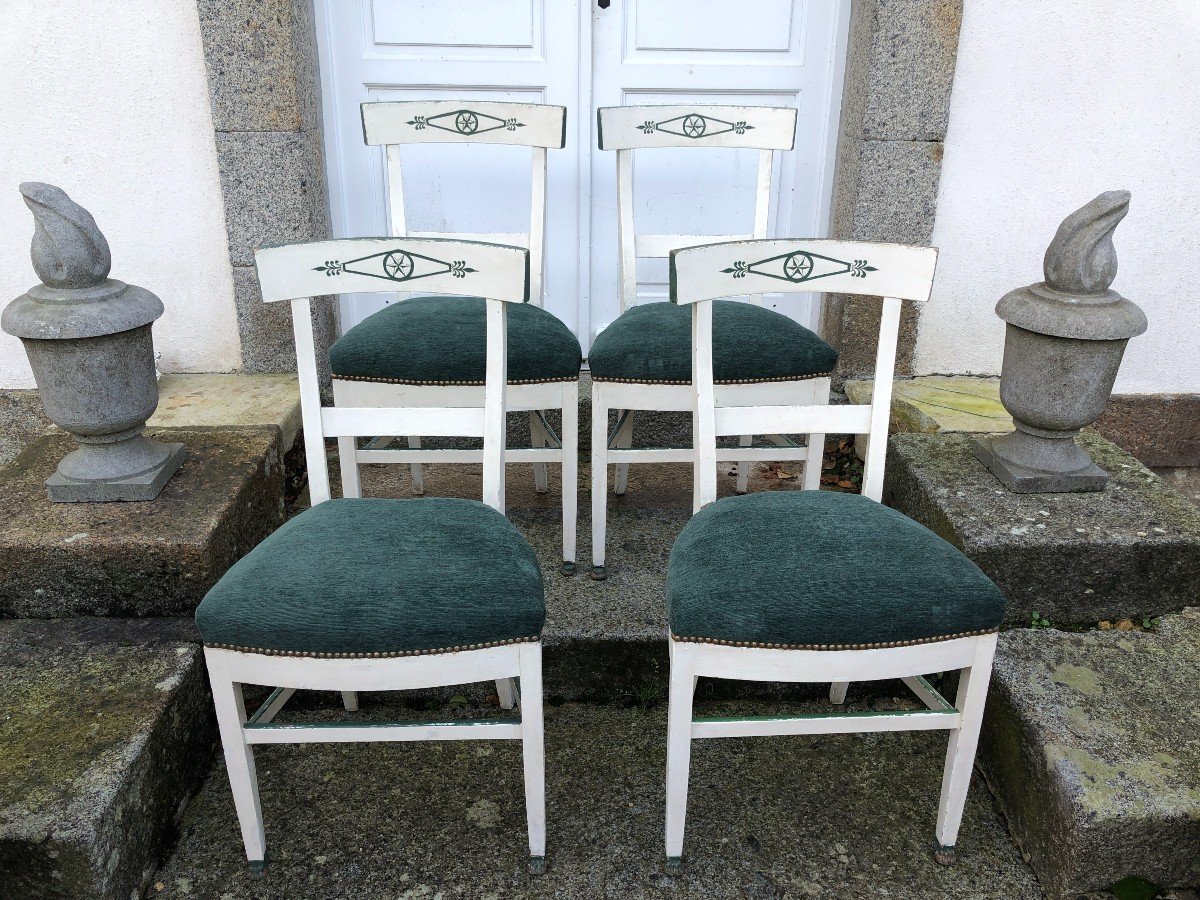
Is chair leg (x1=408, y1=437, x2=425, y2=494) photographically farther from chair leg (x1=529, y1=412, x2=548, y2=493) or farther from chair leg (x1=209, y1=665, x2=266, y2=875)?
chair leg (x1=209, y1=665, x2=266, y2=875)

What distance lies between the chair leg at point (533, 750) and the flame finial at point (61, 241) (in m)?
1.37

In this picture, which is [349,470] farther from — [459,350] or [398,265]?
[398,265]

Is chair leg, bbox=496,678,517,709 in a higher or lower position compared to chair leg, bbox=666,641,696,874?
lower

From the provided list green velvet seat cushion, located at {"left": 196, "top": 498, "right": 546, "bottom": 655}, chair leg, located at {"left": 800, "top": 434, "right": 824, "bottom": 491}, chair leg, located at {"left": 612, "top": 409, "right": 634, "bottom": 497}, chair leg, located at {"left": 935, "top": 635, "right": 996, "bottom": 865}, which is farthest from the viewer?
chair leg, located at {"left": 612, "top": 409, "right": 634, "bottom": 497}

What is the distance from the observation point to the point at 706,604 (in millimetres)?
1558

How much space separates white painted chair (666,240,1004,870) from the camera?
5.09ft

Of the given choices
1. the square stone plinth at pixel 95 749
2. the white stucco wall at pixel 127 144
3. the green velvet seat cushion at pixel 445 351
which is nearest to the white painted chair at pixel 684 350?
the green velvet seat cushion at pixel 445 351

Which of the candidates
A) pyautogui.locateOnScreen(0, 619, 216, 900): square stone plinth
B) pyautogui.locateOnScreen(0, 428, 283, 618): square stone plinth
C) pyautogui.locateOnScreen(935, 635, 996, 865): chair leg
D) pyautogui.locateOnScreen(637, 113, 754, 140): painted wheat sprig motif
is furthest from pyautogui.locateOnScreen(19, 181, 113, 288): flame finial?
pyautogui.locateOnScreen(935, 635, 996, 865): chair leg

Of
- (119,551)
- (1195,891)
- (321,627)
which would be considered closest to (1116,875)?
(1195,891)

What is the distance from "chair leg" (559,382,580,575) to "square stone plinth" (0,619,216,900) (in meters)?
0.92

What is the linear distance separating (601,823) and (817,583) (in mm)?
733

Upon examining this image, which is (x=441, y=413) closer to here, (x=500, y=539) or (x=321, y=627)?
(x=500, y=539)

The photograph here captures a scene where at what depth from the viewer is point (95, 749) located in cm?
172

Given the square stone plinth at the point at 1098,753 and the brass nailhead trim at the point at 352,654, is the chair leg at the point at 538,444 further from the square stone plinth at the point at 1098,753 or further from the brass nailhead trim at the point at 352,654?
the square stone plinth at the point at 1098,753
